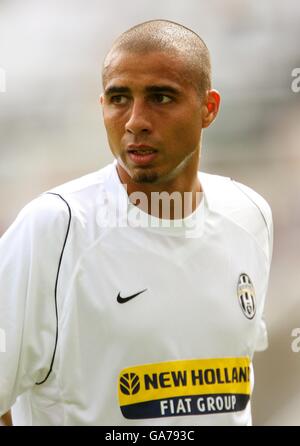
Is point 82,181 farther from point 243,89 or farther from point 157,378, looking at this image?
point 243,89

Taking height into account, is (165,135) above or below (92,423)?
above

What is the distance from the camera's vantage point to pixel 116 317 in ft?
4.24

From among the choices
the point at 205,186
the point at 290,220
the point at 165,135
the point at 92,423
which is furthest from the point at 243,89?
the point at 92,423

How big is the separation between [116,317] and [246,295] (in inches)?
11.7

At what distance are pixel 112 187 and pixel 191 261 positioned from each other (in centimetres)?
21

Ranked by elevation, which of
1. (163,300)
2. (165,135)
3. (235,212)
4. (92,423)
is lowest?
(92,423)

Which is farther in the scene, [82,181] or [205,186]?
[205,186]

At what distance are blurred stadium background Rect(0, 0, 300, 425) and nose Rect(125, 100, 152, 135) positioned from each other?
6.43 feet

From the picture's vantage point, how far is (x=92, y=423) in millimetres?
1298

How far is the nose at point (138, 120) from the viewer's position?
1.29 meters

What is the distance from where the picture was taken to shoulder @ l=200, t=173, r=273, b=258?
5.06 ft

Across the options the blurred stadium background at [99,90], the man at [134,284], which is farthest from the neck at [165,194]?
the blurred stadium background at [99,90]

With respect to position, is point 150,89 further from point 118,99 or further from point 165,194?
point 165,194

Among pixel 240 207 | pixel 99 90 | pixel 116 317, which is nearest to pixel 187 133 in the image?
Result: pixel 240 207
